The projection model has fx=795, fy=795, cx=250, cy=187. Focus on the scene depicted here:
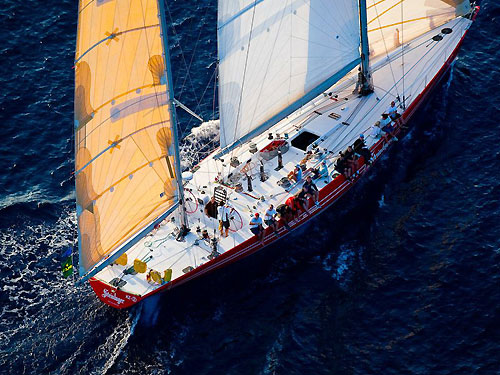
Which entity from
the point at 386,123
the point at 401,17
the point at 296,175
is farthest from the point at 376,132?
the point at 401,17

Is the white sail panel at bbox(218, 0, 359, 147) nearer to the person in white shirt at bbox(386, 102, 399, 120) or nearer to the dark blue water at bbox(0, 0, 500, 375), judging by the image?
the person in white shirt at bbox(386, 102, 399, 120)

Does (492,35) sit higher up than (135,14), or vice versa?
(135,14)

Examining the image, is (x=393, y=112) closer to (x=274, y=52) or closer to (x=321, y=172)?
(x=321, y=172)

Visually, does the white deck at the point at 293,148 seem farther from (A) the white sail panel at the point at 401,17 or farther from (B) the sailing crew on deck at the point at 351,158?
(B) the sailing crew on deck at the point at 351,158

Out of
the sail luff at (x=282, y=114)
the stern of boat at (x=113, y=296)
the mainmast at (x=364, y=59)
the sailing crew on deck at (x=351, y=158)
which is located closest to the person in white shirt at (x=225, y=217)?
the sail luff at (x=282, y=114)

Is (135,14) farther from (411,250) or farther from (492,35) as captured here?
(492,35)

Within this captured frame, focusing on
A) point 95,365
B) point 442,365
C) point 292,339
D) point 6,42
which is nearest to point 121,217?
point 95,365

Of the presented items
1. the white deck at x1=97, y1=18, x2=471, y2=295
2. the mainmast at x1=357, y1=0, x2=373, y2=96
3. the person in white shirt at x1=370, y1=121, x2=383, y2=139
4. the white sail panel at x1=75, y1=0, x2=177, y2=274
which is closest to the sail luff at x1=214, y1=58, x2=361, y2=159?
the white deck at x1=97, y1=18, x2=471, y2=295
